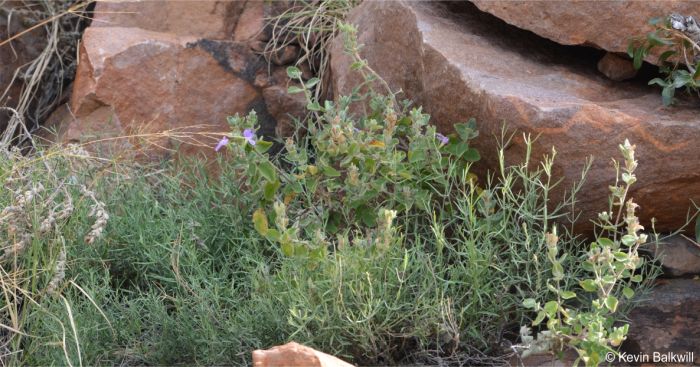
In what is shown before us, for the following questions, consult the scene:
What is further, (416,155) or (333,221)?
(333,221)

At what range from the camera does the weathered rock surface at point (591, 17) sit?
3.16 m

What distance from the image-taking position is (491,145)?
Result: 3.11 m

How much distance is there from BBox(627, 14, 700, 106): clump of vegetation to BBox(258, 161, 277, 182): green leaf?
1.22 m

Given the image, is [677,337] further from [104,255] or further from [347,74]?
[104,255]

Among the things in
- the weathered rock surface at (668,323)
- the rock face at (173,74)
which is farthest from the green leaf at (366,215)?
the rock face at (173,74)

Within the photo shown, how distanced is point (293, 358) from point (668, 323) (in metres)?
1.36

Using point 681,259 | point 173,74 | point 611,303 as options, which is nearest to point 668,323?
point 681,259

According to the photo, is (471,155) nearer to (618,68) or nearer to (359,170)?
(359,170)

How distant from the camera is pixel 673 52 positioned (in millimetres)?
3064

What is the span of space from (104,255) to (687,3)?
2.11m

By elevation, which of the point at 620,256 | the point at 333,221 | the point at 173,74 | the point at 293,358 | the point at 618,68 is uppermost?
the point at 618,68

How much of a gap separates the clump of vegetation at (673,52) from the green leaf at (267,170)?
122 centimetres

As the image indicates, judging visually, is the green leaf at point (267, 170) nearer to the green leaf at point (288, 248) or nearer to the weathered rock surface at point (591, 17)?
the green leaf at point (288, 248)

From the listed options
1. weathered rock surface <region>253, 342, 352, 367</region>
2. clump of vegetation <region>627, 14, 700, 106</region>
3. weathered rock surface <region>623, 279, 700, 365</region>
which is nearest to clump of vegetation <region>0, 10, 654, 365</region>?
weathered rock surface <region>623, 279, 700, 365</region>
